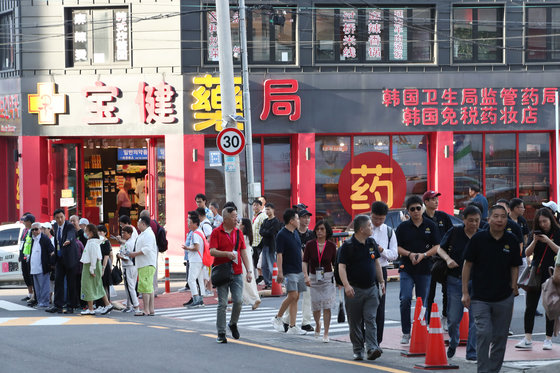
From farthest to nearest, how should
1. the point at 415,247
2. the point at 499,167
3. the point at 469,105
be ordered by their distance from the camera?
the point at 499,167 < the point at 469,105 < the point at 415,247

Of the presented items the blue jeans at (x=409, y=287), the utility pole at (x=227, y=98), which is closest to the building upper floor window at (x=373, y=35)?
the utility pole at (x=227, y=98)

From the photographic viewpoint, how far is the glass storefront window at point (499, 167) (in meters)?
30.3

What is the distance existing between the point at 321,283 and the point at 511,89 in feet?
60.2

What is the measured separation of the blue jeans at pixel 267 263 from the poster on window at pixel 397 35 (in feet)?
34.7

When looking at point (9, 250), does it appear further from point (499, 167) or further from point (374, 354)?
point (499, 167)

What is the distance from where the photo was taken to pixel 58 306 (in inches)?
739

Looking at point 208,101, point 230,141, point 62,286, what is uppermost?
point 208,101

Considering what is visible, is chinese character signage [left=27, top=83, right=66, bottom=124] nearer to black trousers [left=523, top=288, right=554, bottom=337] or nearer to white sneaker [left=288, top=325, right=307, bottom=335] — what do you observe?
white sneaker [left=288, top=325, right=307, bottom=335]

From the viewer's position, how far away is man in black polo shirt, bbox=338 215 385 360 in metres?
11.6

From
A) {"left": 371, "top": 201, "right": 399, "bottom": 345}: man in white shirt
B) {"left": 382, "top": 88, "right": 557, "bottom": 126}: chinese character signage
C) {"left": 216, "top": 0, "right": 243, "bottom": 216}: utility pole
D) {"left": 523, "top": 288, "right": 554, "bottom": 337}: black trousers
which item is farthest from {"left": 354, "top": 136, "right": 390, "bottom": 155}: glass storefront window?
{"left": 523, "top": 288, "right": 554, "bottom": 337}: black trousers

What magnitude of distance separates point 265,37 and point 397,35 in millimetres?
4332

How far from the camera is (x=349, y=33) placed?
2961cm

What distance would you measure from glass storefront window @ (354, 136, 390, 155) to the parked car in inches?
457

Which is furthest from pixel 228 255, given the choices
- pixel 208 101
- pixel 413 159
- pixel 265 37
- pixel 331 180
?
pixel 413 159
